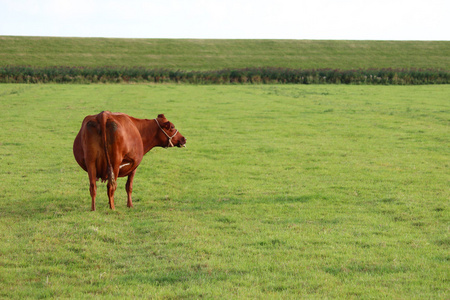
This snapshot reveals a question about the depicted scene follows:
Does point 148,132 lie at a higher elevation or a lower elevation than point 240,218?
higher

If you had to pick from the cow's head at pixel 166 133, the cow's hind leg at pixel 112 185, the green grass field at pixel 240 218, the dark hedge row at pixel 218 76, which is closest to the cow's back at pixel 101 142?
the cow's hind leg at pixel 112 185

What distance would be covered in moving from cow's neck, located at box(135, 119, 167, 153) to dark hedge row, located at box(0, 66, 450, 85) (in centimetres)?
3972

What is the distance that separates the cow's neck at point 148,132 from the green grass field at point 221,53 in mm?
59929

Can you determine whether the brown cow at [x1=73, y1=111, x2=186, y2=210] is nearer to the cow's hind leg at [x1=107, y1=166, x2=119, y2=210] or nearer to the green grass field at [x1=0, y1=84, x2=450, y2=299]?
the cow's hind leg at [x1=107, y1=166, x2=119, y2=210]

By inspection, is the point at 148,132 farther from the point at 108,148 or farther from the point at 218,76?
the point at 218,76

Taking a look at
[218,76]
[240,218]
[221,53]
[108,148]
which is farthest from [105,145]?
[221,53]

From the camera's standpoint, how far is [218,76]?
5091cm

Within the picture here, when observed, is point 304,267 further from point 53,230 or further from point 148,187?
point 148,187

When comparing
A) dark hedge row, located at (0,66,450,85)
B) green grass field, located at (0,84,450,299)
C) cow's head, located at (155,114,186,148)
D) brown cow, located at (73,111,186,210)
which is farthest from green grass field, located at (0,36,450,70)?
brown cow, located at (73,111,186,210)

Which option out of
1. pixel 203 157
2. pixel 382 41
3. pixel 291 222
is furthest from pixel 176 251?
pixel 382 41

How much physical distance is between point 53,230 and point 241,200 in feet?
13.1

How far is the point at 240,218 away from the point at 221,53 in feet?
248

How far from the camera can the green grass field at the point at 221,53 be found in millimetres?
73062

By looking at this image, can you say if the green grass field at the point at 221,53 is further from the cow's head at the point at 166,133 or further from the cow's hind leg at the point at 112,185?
the cow's hind leg at the point at 112,185
